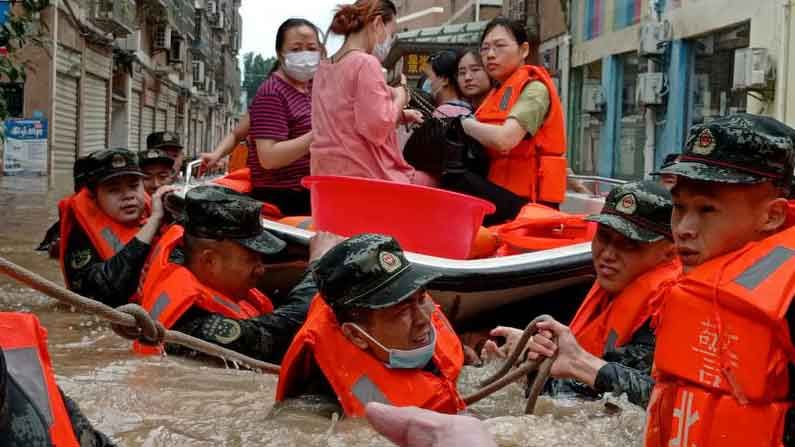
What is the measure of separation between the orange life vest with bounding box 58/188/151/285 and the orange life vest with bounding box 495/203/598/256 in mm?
2058

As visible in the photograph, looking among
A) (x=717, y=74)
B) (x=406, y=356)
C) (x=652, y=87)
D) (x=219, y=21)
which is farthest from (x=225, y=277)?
(x=219, y=21)

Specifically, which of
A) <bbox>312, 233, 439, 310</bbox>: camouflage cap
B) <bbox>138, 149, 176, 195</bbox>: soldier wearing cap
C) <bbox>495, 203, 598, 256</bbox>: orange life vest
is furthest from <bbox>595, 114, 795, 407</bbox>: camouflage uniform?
<bbox>138, 149, 176, 195</bbox>: soldier wearing cap

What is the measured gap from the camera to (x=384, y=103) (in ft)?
15.4

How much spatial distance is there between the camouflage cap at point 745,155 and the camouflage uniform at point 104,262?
10.8ft

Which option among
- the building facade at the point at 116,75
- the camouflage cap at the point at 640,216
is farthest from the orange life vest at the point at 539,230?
the building facade at the point at 116,75

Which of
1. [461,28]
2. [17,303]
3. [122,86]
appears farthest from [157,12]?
[17,303]

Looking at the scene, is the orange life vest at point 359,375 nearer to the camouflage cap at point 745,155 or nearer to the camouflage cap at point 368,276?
the camouflage cap at point 368,276

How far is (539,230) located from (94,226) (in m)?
2.48

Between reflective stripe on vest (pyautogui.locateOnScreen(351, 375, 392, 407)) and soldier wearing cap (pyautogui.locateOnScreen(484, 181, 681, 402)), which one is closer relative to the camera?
reflective stripe on vest (pyautogui.locateOnScreen(351, 375, 392, 407))

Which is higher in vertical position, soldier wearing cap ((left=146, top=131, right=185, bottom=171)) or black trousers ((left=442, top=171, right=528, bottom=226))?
soldier wearing cap ((left=146, top=131, right=185, bottom=171))

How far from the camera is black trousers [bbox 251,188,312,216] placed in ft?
19.7

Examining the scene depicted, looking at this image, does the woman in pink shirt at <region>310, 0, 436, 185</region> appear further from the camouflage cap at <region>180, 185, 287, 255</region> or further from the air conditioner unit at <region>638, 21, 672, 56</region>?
the air conditioner unit at <region>638, 21, 672, 56</region>

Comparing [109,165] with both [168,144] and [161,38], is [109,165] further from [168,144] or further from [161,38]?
[161,38]

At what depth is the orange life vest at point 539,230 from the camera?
5254 millimetres
